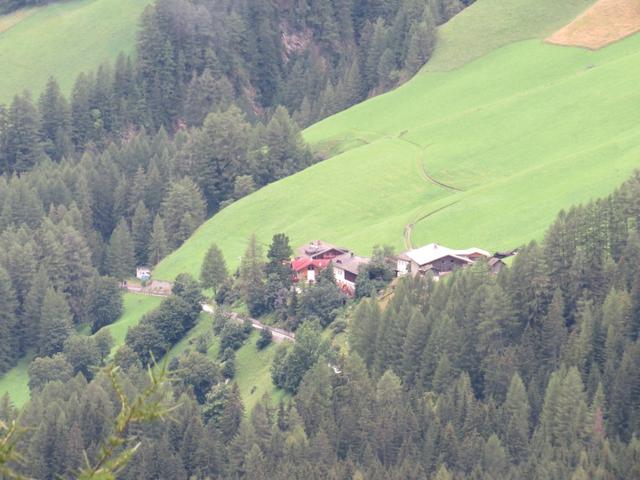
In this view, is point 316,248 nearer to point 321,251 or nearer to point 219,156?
point 321,251

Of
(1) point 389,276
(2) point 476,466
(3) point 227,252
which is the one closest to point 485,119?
(3) point 227,252

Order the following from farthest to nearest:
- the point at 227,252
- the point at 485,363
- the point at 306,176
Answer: the point at 306,176
the point at 227,252
the point at 485,363

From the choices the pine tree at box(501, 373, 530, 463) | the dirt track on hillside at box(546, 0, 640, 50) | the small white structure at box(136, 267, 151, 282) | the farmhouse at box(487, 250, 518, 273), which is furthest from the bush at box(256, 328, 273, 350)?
the dirt track on hillside at box(546, 0, 640, 50)

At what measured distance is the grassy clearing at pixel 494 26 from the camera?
186000mm

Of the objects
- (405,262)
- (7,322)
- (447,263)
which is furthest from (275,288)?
(7,322)

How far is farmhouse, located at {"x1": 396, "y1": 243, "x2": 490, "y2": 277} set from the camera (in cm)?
10900

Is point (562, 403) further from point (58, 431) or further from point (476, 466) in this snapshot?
point (58, 431)

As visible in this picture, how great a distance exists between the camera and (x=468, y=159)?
499 feet

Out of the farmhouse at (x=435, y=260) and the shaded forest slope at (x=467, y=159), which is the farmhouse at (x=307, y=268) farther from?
the farmhouse at (x=435, y=260)

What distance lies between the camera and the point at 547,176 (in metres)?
135

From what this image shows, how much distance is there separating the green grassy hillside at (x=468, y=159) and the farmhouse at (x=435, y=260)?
20.8 ft

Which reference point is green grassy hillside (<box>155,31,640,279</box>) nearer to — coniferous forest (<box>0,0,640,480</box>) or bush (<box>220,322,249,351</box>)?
coniferous forest (<box>0,0,640,480</box>)

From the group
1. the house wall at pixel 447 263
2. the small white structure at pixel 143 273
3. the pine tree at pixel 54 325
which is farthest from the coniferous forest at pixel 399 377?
the small white structure at pixel 143 273

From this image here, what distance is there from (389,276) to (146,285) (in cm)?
4204
